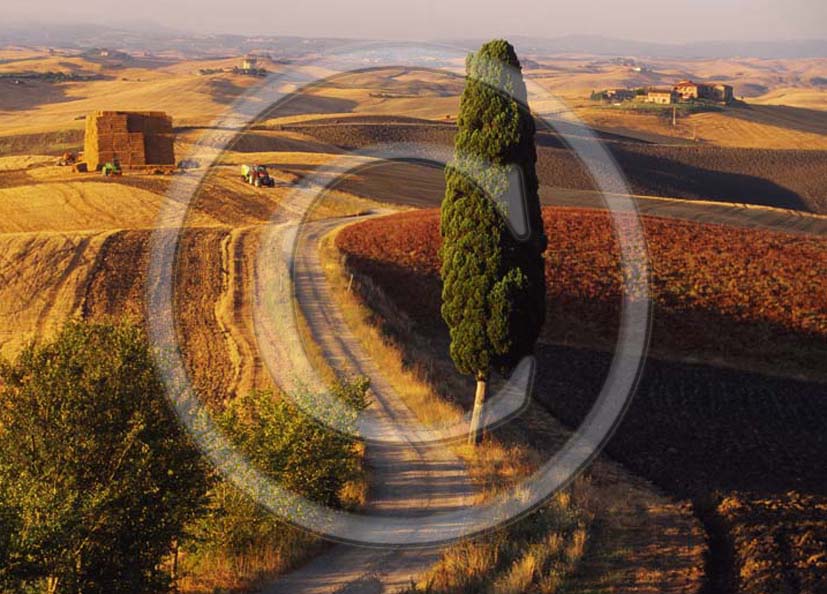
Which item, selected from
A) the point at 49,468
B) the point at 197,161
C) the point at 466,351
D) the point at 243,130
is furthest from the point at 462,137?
the point at 243,130

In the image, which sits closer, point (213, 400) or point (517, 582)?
point (517, 582)

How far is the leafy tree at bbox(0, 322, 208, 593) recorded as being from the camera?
1362 cm

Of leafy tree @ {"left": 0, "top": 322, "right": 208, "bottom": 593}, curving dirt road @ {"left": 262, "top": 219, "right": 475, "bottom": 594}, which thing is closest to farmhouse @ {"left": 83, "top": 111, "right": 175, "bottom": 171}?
curving dirt road @ {"left": 262, "top": 219, "right": 475, "bottom": 594}

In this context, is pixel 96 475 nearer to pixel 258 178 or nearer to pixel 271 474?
pixel 271 474

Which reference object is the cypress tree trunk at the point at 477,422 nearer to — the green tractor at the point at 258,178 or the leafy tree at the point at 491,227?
the leafy tree at the point at 491,227

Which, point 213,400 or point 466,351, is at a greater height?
point 466,351

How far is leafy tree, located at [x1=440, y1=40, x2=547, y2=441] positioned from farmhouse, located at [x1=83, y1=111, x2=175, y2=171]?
44416mm

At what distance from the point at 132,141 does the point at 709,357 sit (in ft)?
147

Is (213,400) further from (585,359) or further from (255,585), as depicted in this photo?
(585,359)

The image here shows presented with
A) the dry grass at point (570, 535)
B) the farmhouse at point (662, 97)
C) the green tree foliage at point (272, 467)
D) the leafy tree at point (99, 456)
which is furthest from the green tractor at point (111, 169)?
the farmhouse at point (662, 97)

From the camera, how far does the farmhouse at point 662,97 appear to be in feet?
542

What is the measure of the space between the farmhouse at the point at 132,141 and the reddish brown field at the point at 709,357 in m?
20.9

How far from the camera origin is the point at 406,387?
2756 cm

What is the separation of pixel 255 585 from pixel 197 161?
200 ft
